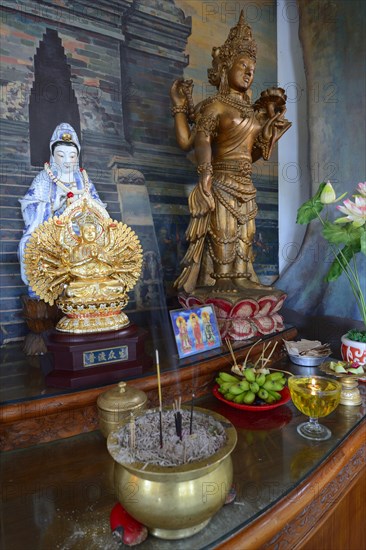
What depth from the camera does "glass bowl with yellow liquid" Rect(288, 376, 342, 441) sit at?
943 mm

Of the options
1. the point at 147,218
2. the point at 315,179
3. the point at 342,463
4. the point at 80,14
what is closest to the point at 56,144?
the point at 147,218

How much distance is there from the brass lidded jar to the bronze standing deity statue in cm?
70

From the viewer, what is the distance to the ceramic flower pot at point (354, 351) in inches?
54.6

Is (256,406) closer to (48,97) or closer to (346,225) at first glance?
(346,225)

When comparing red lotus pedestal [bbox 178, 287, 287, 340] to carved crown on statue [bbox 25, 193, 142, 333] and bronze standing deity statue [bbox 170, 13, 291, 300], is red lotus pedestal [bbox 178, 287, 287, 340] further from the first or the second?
carved crown on statue [bbox 25, 193, 142, 333]

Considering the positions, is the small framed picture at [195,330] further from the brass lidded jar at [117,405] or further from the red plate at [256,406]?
the brass lidded jar at [117,405]

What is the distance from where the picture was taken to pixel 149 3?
190 cm

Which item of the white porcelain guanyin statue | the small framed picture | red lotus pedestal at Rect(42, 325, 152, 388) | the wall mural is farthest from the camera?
the wall mural

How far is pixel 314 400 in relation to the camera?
94 centimetres

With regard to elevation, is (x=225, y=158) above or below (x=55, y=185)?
above

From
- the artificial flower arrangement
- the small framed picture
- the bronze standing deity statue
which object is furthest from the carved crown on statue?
the artificial flower arrangement

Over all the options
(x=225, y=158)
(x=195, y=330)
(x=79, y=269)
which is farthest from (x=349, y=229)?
(x=79, y=269)

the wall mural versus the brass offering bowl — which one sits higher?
the wall mural

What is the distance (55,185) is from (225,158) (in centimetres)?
72
